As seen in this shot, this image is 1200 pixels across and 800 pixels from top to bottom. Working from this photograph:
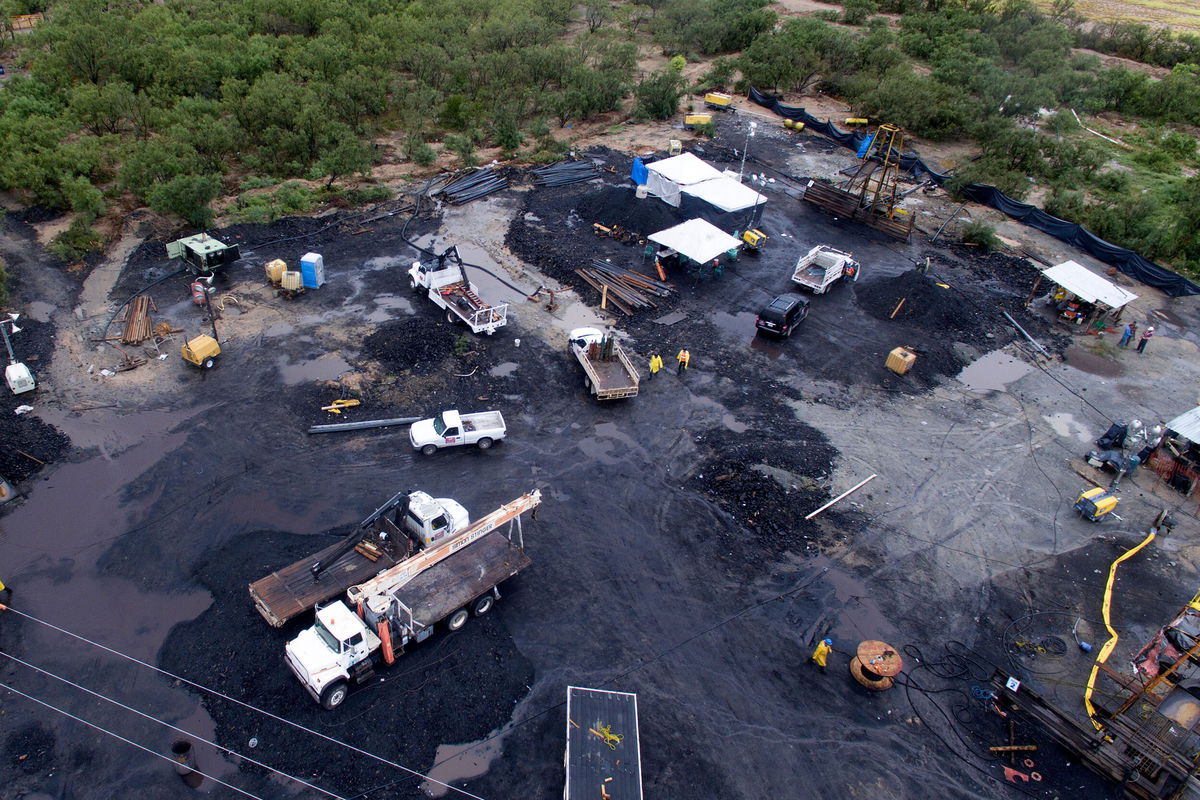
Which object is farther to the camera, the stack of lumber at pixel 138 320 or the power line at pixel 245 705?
the stack of lumber at pixel 138 320

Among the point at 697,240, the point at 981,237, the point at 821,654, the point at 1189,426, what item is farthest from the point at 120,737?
the point at 981,237

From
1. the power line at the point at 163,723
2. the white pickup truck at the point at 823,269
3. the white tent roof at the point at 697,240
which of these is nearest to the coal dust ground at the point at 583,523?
the power line at the point at 163,723

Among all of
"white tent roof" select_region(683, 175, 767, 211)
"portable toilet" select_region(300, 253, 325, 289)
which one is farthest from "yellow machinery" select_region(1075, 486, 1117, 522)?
"portable toilet" select_region(300, 253, 325, 289)

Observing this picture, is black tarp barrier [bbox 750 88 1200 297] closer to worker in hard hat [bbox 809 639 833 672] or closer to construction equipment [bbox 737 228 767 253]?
construction equipment [bbox 737 228 767 253]

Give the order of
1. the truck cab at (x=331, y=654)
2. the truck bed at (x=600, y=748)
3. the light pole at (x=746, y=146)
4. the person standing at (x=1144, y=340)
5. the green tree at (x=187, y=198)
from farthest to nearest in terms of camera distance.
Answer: the light pole at (x=746, y=146), the green tree at (x=187, y=198), the person standing at (x=1144, y=340), the truck cab at (x=331, y=654), the truck bed at (x=600, y=748)

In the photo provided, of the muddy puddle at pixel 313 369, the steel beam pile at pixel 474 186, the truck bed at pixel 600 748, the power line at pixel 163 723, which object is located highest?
the steel beam pile at pixel 474 186

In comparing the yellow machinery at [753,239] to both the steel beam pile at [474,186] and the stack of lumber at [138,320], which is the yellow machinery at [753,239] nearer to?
the steel beam pile at [474,186]

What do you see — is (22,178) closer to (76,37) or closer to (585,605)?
(76,37)

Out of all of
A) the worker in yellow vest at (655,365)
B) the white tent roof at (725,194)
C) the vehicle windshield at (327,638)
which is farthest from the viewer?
the white tent roof at (725,194)
